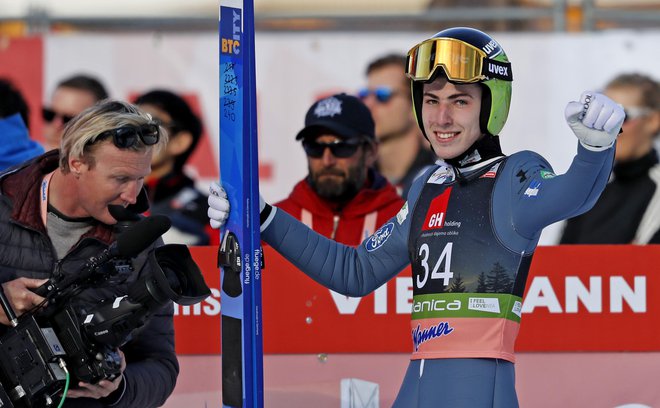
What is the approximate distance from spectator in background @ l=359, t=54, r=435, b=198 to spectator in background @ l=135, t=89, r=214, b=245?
0.98 m

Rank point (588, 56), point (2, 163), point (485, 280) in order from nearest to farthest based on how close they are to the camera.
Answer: point (485, 280)
point (2, 163)
point (588, 56)

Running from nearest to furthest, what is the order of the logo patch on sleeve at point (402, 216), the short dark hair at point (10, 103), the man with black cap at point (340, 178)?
the logo patch on sleeve at point (402, 216)
the man with black cap at point (340, 178)
the short dark hair at point (10, 103)

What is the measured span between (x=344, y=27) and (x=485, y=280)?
3785 millimetres

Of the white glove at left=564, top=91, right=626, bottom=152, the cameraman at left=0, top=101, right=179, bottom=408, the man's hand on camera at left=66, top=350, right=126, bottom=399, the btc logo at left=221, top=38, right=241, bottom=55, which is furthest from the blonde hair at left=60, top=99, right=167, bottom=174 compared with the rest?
the white glove at left=564, top=91, right=626, bottom=152

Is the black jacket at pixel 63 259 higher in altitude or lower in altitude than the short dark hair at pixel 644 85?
lower

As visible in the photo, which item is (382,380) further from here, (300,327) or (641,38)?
(641,38)

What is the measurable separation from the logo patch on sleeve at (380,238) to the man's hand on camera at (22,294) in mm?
948

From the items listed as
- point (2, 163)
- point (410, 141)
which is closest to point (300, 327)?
point (2, 163)

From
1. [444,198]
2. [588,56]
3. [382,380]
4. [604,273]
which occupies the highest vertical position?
[588,56]

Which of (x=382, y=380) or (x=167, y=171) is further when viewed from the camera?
(x=167, y=171)

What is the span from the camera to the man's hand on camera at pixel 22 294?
358 centimetres

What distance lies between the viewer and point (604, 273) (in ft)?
14.4

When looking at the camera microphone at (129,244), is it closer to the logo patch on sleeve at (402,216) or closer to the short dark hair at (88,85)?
the logo patch on sleeve at (402,216)

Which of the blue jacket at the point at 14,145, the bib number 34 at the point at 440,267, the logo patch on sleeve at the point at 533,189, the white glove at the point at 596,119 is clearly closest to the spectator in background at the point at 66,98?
the blue jacket at the point at 14,145
